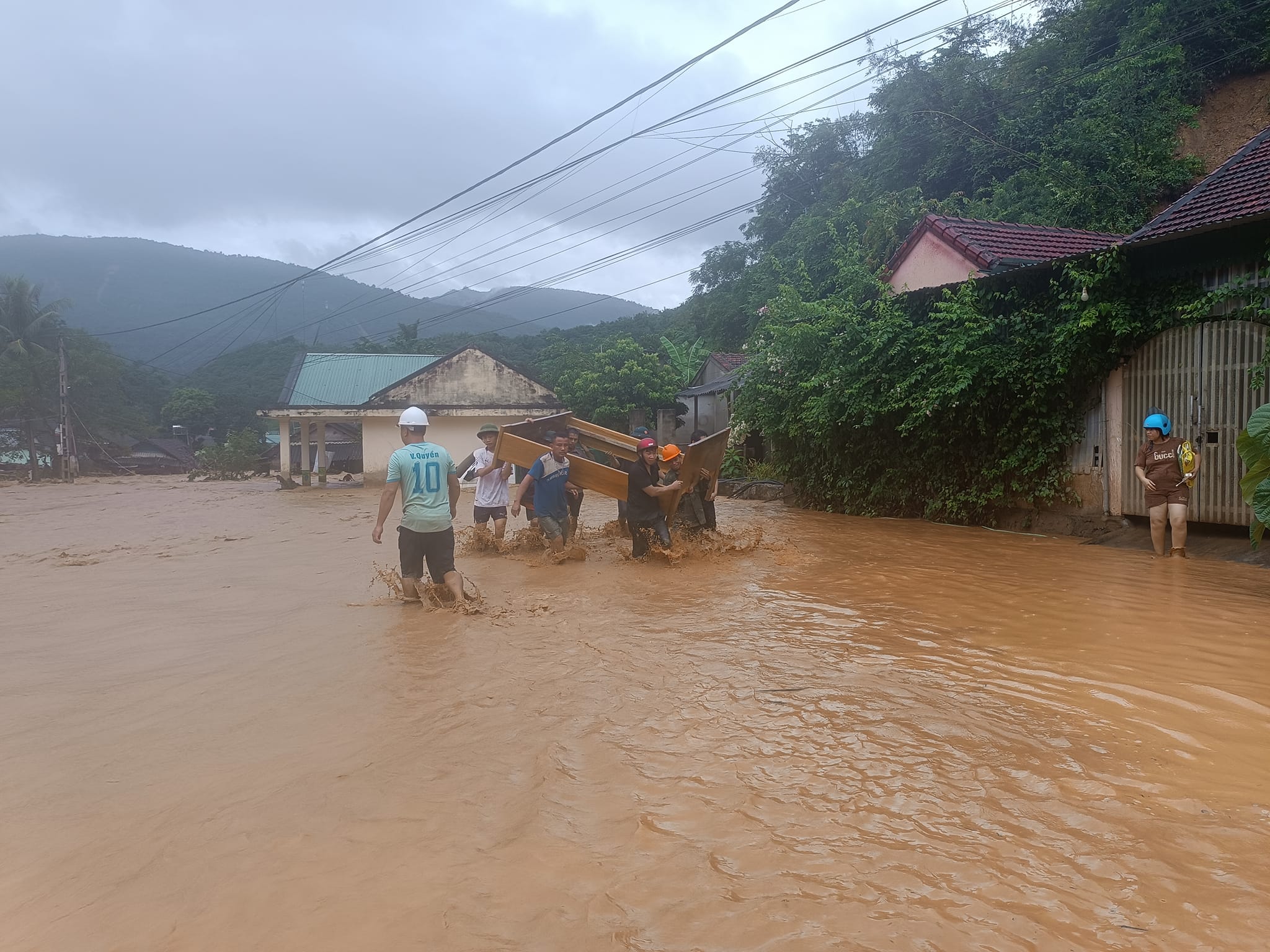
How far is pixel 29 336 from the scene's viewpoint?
46.0m

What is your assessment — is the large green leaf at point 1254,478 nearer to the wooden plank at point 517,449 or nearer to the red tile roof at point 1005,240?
the wooden plank at point 517,449

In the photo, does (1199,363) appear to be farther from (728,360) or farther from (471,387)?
(471,387)

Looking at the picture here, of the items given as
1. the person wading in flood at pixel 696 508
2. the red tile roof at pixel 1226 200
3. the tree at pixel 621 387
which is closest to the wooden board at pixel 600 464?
the person wading in flood at pixel 696 508

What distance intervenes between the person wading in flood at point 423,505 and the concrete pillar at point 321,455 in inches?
998

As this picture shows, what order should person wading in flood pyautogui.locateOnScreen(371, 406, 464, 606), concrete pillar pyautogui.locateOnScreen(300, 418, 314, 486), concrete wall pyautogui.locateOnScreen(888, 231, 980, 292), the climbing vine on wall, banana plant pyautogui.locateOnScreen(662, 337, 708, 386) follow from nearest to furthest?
person wading in flood pyautogui.locateOnScreen(371, 406, 464, 606)
the climbing vine on wall
concrete wall pyautogui.locateOnScreen(888, 231, 980, 292)
concrete pillar pyautogui.locateOnScreen(300, 418, 314, 486)
banana plant pyautogui.locateOnScreen(662, 337, 708, 386)

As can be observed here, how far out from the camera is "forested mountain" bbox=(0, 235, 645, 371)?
121250 mm

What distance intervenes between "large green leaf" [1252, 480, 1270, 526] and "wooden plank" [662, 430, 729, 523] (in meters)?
4.98

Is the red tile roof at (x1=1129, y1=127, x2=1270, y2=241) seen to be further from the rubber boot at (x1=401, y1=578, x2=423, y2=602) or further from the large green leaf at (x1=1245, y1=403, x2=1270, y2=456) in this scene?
the rubber boot at (x1=401, y1=578, x2=423, y2=602)

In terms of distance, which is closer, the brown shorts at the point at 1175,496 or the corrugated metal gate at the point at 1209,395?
the brown shorts at the point at 1175,496

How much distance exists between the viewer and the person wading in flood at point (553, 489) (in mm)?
9648

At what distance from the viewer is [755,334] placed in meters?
17.3

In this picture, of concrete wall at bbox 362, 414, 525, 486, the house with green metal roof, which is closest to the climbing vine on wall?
the house with green metal roof

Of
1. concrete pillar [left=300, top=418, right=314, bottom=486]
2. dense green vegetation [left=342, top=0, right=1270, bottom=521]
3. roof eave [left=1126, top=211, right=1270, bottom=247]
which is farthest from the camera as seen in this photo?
concrete pillar [left=300, top=418, right=314, bottom=486]

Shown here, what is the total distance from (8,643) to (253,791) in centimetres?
434
